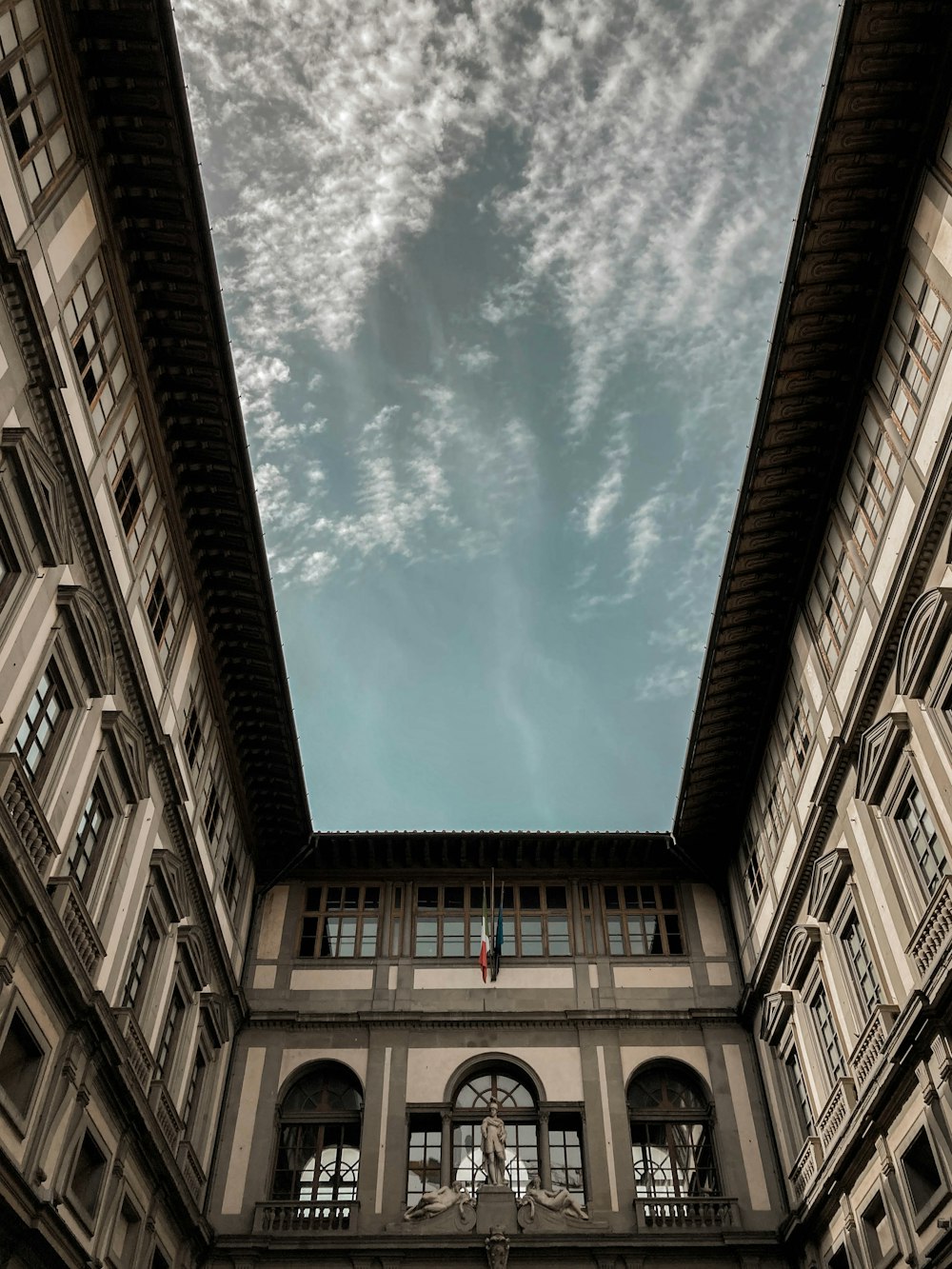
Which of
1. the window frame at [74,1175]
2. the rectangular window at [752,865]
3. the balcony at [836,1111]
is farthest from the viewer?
the rectangular window at [752,865]

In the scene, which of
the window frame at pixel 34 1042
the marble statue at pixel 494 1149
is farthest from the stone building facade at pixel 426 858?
the marble statue at pixel 494 1149

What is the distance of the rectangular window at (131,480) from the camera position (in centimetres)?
2080

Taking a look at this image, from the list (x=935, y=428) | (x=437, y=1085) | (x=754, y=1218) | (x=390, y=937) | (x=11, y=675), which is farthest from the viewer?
(x=390, y=937)

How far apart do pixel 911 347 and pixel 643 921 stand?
57.8 ft

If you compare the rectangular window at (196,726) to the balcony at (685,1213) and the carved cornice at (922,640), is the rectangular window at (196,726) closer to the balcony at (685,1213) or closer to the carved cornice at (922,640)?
the balcony at (685,1213)

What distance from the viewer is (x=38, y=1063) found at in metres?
17.2

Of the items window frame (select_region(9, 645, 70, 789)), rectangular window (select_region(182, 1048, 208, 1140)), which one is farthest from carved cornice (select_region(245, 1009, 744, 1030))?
window frame (select_region(9, 645, 70, 789))

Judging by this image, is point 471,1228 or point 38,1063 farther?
point 471,1228

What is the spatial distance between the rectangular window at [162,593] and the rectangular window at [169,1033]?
7493 millimetres

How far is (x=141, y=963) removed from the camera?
2269 cm

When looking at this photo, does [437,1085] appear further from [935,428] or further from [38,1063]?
[935,428]

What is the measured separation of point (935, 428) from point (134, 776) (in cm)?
1532

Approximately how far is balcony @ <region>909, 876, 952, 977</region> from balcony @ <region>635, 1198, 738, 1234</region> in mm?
10102

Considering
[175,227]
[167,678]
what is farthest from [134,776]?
[175,227]
